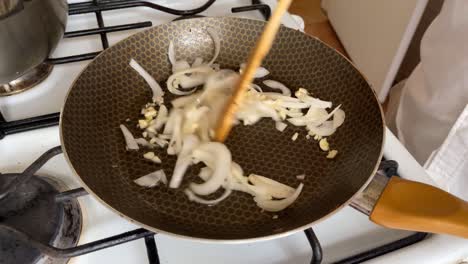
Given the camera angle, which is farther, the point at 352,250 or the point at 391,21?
the point at 391,21

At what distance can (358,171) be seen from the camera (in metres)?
0.46

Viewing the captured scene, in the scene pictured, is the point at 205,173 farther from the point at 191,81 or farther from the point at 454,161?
the point at 454,161

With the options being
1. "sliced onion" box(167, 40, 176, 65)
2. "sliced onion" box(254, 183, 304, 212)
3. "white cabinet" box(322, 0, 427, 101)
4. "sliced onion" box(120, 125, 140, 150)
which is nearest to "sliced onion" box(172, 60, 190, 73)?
"sliced onion" box(167, 40, 176, 65)

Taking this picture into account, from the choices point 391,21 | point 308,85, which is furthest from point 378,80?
point 308,85

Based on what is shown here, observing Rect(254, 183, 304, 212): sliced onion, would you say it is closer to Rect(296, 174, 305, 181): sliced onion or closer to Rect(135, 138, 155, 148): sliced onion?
Rect(296, 174, 305, 181): sliced onion

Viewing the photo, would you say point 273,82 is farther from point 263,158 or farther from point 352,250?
point 352,250

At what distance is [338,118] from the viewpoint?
536 millimetres

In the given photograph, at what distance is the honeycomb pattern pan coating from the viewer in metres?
0.43

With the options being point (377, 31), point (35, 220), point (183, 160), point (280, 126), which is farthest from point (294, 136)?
point (377, 31)

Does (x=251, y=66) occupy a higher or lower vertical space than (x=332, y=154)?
higher

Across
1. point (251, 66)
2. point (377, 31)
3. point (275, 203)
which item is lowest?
point (377, 31)

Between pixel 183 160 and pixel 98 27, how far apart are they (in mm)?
258

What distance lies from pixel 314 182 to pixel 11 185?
11.8 inches

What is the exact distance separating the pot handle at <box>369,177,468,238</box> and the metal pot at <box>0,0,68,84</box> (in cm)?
37
